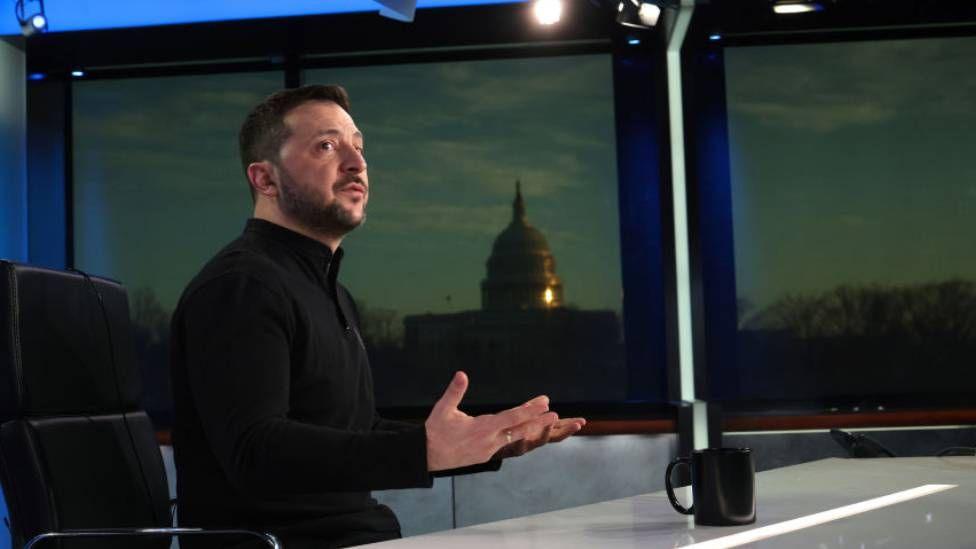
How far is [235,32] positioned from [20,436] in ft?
10.9

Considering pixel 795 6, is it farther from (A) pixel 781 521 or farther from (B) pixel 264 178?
(A) pixel 781 521

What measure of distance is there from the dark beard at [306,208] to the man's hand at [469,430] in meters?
0.63

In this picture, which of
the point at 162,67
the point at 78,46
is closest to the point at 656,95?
the point at 162,67

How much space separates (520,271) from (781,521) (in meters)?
3.55

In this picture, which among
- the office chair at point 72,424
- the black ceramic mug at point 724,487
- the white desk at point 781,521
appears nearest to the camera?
the white desk at point 781,521

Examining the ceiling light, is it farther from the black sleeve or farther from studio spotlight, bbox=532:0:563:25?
the black sleeve

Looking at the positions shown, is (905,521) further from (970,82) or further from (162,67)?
(162,67)

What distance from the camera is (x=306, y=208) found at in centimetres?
198

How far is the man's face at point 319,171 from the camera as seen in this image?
198cm

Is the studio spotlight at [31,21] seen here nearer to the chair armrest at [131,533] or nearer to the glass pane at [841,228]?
the glass pane at [841,228]

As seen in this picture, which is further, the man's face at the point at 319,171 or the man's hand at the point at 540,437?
the man's face at the point at 319,171

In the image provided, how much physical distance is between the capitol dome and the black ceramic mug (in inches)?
138

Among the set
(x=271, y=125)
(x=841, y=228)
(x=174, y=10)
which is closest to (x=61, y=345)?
(x=271, y=125)

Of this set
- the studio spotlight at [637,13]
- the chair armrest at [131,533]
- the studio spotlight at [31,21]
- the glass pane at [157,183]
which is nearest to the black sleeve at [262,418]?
the chair armrest at [131,533]
